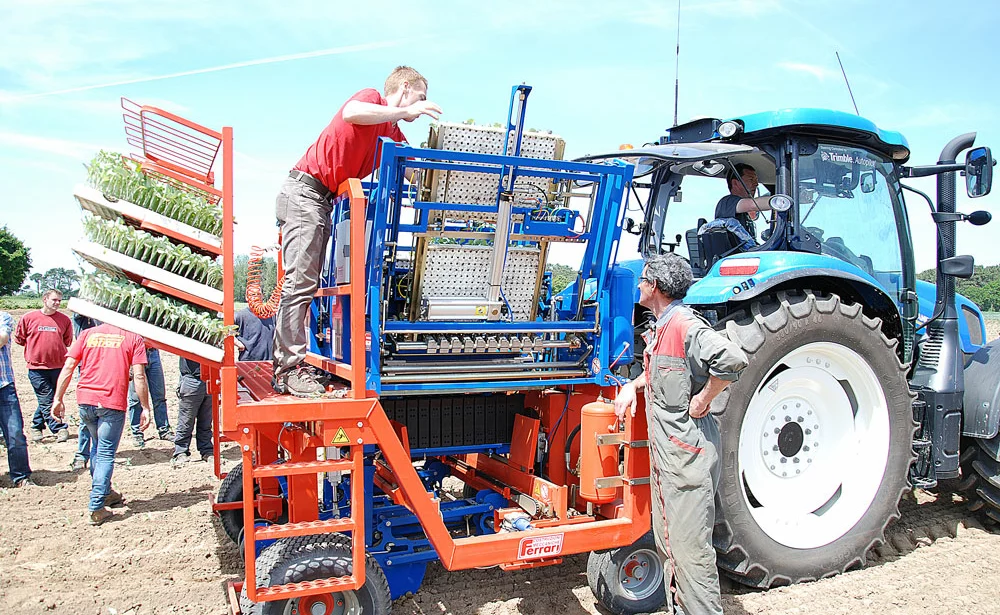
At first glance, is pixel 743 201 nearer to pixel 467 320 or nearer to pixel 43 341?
pixel 467 320

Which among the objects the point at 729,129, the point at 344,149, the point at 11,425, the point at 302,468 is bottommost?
the point at 11,425

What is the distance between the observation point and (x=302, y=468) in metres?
3.15

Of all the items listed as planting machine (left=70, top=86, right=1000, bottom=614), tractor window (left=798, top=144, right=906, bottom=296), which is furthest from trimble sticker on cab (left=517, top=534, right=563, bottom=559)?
tractor window (left=798, top=144, right=906, bottom=296)

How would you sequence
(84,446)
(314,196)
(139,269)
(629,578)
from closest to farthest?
(139,269) → (314,196) → (629,578) → (84,446)

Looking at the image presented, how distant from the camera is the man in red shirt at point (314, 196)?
3.62 meters

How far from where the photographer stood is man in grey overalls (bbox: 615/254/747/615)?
3287 millimetres

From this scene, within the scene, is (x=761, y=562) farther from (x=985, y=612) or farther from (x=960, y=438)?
(x=960, y=438)

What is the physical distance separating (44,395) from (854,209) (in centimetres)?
890

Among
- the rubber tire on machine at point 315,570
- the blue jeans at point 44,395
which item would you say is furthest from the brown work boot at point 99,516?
the blue jeans at point 44,395

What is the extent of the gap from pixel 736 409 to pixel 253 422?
2.46 meters

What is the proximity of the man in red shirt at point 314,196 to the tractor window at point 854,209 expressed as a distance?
2.57m

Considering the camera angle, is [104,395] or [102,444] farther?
[104,395]

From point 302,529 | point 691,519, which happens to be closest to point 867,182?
point 691,519

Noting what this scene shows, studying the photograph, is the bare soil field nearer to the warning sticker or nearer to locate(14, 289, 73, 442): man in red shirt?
the warning sticker
